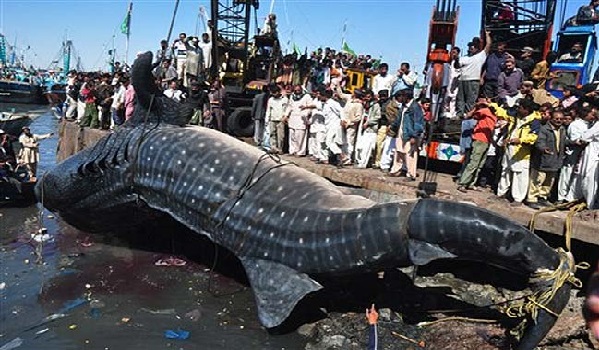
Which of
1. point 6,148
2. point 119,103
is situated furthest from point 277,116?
point 6,148

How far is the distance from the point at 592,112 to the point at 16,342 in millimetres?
8583

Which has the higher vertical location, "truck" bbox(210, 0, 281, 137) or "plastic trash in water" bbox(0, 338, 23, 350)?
"truck" bbox(210, 0, 281, 137)

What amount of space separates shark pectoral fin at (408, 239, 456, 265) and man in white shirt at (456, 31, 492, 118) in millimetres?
6313

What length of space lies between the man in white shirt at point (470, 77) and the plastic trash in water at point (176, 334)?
24.4 feet

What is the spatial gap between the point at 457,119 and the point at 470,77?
106cm

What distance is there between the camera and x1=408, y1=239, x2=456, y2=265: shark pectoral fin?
5.05 metres

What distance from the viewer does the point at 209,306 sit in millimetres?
6973

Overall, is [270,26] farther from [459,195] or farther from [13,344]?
[13,344]

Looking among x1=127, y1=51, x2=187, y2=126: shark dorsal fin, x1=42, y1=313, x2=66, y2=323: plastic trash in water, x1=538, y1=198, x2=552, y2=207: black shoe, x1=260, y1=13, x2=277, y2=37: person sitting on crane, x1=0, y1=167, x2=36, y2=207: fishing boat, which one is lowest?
x1=42, y1=313, x2=66, y2=323: plastic trash in water

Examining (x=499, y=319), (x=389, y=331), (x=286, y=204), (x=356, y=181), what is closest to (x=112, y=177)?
(x=286, y=204)

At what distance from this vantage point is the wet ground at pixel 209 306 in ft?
19.7

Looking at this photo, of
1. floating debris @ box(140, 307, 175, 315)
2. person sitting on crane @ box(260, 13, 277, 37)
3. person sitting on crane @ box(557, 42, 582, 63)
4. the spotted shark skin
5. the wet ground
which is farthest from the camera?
person sitting on crane @ box(260, 13, 277, 37)

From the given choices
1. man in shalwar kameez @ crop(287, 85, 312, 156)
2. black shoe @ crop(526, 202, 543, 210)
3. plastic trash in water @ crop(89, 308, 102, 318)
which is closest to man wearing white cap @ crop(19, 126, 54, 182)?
man in shalwar kameez @ crop(287, 85, 312, 156)

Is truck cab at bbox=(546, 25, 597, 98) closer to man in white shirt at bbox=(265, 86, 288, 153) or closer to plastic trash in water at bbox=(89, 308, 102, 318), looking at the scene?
man in white shirt at bbox=(265, 86, 288, 153)
